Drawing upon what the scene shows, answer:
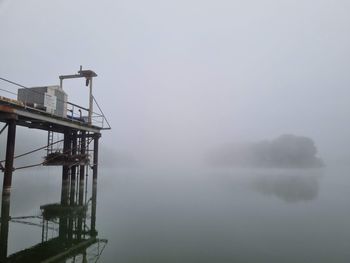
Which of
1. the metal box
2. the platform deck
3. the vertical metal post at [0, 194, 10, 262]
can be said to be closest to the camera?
the vertical metal post at [0, 194, 10, 262]

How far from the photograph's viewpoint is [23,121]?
23781 millimetres

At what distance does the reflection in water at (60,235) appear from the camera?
33.9ft

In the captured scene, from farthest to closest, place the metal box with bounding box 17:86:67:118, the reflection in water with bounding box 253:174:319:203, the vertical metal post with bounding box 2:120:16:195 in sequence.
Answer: the reflection in water with bounding box 253:174:319:203 → the metal box with bounding box 17:86:67:118 → the vertical metal post with bounding box 2:120:16:195

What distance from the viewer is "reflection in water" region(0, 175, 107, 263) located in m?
10.3

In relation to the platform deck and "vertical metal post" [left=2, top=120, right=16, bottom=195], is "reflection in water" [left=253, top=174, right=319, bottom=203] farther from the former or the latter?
"vertical metal post" [left=2, top=120, right=16, bottom=195]

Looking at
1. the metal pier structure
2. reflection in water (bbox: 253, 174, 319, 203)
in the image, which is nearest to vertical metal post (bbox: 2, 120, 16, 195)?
the metal pier structure

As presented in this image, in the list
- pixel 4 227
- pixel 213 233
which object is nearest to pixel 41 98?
pixel 4 227

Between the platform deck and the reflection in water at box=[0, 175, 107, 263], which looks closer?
the reflection in water at box=[0, 175, 107, 263]

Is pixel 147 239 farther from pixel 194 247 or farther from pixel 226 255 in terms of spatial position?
pixel 226 255

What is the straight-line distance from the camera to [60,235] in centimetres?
1337

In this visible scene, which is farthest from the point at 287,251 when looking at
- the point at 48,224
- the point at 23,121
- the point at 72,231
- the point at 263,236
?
the point at 23,121

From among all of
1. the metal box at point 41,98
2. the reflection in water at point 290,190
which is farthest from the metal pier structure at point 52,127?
the reflection in water at point 290,190

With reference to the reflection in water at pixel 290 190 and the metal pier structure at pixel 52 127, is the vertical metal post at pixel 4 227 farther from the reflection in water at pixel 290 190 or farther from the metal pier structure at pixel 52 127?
the reflection in water at pixel 290 190

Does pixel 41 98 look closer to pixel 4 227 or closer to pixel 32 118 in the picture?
pixel 32 118
